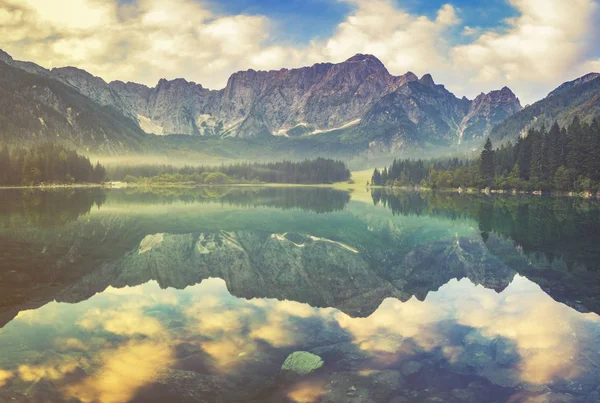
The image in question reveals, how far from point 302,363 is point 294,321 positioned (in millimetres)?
4928

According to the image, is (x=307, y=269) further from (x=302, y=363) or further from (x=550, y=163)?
(x=550, y=163)

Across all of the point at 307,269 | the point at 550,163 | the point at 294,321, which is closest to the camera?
the point at 294,321

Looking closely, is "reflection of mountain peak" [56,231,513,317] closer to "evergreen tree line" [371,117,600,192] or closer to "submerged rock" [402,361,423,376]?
"submerged rock" [402,361,423,376]

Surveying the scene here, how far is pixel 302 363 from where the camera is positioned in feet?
47.6

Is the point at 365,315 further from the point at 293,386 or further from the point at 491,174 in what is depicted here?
the point at 491,174

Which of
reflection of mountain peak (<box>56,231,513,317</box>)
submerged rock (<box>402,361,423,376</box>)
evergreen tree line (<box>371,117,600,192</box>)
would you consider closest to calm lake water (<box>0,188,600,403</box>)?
submerged rock (<box>402,361,423,376</box>)

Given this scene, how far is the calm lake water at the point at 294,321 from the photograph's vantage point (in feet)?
42.7

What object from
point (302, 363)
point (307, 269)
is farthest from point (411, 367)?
point (307, 269)

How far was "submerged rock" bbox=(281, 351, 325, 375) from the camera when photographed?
46.0 ft

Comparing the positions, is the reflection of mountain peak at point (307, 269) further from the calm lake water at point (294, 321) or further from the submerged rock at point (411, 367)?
the submerged rock at point (411, 367)

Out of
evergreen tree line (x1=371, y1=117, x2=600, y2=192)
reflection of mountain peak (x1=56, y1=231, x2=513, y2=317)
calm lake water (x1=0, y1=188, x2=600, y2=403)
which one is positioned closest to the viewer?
calm lake water (x1=0, y1=188, x2=600, y2=403)

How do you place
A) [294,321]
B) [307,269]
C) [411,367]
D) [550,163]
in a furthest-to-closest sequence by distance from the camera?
[550,163] < [307,269] < [294,321] < [411,367]

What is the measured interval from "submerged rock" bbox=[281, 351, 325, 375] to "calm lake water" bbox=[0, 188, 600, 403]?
0.85 feet

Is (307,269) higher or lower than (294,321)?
lower
